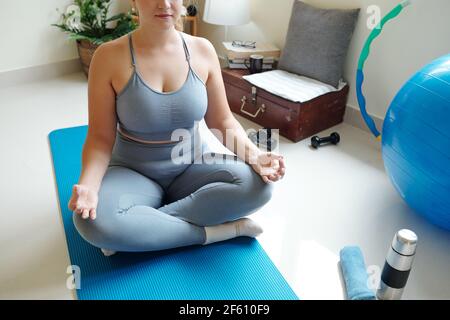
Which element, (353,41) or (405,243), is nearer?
(405,243)

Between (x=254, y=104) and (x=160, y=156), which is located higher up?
(x=160, y=156)

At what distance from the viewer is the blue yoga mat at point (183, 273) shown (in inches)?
46.8

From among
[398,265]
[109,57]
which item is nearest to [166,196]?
[109,57]

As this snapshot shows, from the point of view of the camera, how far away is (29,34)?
2.69m

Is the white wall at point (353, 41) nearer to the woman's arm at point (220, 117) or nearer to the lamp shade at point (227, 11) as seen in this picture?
the lamp shade at point (227, 11)

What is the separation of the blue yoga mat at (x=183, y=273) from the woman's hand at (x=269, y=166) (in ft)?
0.86

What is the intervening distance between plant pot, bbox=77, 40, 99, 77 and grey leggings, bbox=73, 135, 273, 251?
5.29 ft

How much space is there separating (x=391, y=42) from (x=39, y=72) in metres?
2.34

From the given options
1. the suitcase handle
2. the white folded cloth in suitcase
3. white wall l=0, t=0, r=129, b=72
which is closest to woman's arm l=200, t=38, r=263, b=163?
the white folded cloth in suitcase

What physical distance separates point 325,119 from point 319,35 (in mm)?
466

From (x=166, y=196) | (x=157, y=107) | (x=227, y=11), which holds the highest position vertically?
(x=227, y=11)

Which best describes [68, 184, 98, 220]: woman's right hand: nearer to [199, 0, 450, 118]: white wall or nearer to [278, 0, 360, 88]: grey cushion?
[278, 0, 360, 88]: grey cushion

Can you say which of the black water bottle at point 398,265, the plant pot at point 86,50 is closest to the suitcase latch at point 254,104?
the plant pot at point 86,50

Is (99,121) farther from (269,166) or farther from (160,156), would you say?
(269,166)
